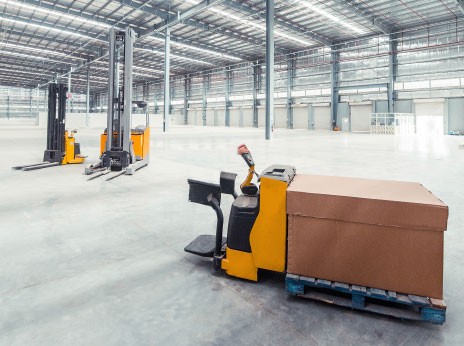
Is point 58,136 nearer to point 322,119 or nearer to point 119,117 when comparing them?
point 119,117

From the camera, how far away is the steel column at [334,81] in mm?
27188

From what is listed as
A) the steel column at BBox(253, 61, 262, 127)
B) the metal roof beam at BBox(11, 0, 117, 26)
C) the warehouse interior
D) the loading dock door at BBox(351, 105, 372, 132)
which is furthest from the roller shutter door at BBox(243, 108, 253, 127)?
the metal roof beam at BBox(11, 0, 117, 26)

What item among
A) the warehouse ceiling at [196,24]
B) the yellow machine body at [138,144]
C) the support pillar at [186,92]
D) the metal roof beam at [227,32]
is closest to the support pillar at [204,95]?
the support pillar at [186,92]

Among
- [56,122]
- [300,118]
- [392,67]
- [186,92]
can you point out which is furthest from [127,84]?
[186,92]

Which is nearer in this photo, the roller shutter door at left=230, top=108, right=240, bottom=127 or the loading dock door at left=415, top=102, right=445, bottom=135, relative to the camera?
the loading dock door at left=415, top=102, right=445, bottom=135

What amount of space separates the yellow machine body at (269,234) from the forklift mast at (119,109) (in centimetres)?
500

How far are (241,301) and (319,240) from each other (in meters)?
0.57

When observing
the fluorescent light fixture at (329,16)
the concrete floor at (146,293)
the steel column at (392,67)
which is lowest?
the concrete floor at (146,293)

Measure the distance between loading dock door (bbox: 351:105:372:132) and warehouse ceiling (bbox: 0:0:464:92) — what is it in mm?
5856

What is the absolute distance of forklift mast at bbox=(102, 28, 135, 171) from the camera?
640 centimetres

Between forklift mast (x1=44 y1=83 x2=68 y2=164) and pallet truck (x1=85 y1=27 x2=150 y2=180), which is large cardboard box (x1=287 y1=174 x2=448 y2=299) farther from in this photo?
forklift mast (x1=44 y1=83 x2=68 y2=164)

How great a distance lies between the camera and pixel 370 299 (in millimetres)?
1761

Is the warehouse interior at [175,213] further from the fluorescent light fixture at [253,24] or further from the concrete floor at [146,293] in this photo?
the fluorescent light fixture at [253,24]

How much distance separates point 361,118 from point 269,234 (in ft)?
92.3
